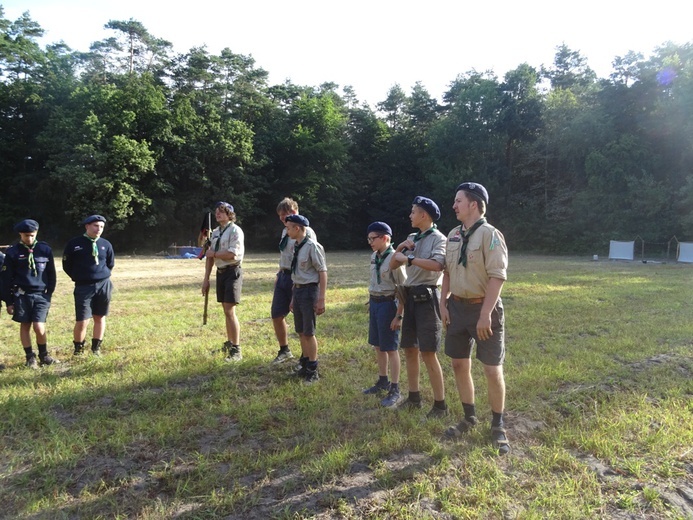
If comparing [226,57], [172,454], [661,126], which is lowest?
[172,454]

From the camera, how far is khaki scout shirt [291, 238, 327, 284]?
17.2 ft

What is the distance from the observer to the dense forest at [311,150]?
102 feet

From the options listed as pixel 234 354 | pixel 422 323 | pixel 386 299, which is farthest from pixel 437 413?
pixel 234 354

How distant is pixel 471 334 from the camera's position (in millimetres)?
Answer: 3676

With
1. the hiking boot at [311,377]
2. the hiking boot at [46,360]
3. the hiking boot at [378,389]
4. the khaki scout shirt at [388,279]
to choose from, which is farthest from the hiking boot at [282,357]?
the hiking boot at [46,360]

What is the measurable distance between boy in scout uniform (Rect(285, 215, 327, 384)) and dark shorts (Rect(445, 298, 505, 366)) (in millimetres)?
1804

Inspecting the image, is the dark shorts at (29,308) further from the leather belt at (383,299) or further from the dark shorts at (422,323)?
the dark shorts at (422,323)

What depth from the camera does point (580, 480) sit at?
3123mm

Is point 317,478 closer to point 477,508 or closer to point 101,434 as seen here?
point 477,508

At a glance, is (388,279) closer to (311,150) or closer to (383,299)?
(383,299)

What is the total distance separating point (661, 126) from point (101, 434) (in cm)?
3639

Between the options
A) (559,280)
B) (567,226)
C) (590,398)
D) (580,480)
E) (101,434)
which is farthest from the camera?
(567,226)

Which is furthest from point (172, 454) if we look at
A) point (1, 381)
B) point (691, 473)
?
point (691, 473)

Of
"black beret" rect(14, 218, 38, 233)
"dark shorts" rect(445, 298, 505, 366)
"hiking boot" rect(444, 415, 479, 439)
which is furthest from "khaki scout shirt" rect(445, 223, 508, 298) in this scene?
"black beret" rect(14, 218, 38, 233)
